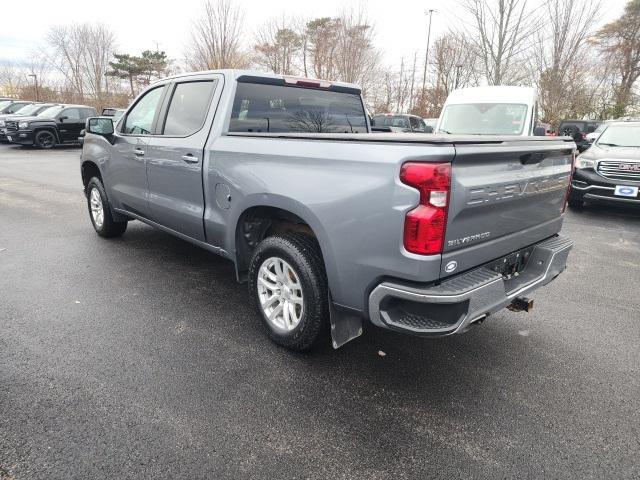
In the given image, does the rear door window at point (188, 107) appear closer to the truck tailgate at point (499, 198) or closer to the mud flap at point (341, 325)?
the mud flap at point (341, 325)

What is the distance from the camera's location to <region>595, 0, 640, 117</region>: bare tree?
2666 cm

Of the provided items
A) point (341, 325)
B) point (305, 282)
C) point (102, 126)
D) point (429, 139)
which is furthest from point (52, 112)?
point (429, 139)

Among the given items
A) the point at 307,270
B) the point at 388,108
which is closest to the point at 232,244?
the point at 307,270

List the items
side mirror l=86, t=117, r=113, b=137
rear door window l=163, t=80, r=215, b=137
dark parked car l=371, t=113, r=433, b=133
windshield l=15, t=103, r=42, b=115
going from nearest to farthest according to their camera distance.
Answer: rear door window l=163, t=80, r=215, b=137 < side mirror l=86, t=117, r=113, b=137 < dark parked car l=371, t=113, r=433, b=133 < windshield l=15, t=103, r=42, b=115

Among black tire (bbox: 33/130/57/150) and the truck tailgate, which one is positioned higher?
the truck tailgate

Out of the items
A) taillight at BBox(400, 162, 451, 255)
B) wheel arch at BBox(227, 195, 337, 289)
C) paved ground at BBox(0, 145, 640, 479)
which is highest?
taillight at BBox(400, 162, 451, 255)

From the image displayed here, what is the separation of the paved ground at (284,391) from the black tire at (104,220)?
3.93ft

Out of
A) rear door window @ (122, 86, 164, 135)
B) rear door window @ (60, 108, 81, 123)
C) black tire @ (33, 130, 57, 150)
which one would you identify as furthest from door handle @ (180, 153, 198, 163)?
rear door window @ (60, 108, 81, 123)

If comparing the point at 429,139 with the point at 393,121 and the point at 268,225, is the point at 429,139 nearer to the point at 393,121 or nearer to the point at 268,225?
the point at 268,225

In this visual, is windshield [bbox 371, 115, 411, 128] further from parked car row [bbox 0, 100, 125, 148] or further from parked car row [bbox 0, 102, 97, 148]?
parked car row [bbox 0, 102, 97, 148]

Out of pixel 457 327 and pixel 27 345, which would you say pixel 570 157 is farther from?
pixel 27 345

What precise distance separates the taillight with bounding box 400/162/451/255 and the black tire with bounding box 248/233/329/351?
75 cm

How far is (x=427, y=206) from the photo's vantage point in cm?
211

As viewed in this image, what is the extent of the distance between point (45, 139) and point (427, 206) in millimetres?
19763
